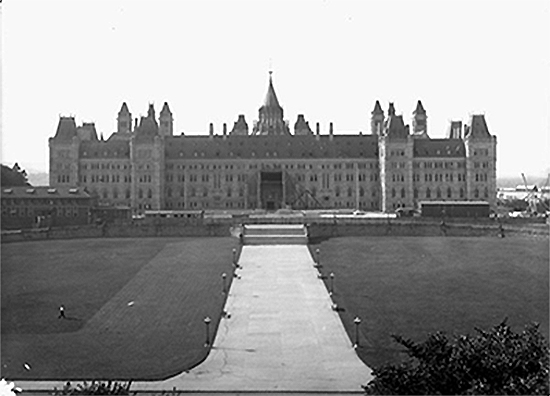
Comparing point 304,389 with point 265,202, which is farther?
point 265,202

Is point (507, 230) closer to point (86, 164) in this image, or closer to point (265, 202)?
point (265, 202)

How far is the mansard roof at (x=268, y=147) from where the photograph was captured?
8669 cm

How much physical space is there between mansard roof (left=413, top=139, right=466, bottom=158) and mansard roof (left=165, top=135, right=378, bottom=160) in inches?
203

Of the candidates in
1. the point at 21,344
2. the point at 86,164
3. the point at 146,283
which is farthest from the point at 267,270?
the point at 86,164

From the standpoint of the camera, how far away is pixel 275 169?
85875mm

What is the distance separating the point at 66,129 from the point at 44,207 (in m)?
28.2

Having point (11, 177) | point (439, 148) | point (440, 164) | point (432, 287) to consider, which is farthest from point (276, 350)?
point (439, 148)

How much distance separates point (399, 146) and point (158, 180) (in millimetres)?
28218

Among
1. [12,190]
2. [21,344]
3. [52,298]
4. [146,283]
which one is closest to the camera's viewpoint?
[21,344]

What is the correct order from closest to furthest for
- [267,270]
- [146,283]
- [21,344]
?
[21,344], [146,283], [267,270]

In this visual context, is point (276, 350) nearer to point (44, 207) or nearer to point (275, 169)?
point (44, 207)

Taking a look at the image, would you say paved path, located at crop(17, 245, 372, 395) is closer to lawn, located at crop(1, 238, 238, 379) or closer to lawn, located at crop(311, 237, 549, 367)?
lawn, located at crop(1, 238, 238, 379)

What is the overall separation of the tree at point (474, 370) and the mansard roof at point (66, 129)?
7917cm

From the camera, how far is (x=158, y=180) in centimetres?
8438
